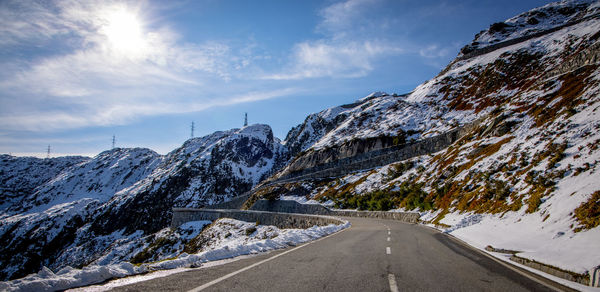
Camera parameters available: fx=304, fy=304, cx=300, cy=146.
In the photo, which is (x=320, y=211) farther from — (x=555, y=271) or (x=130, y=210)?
(x=130, y=210)

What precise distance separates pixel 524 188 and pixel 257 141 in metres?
158

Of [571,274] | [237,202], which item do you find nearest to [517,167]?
[571,274]

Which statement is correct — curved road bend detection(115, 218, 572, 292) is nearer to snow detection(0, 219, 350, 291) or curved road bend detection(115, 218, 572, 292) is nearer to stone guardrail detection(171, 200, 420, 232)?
snow detection(0, 219, 350, 291)

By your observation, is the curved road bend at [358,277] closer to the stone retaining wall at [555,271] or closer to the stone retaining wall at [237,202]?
the stone retaining wall at [555,271]

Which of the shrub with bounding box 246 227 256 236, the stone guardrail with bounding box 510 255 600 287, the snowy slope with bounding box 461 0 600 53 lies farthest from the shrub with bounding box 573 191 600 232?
the snowy slope with bounding box 461 0 600 53

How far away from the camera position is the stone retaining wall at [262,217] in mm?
35062

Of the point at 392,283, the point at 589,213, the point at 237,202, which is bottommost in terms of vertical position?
the point at 237,202

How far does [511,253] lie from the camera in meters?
9.99

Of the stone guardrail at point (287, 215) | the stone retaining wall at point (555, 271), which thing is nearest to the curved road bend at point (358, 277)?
the stone retaining wall at point (555, 271)

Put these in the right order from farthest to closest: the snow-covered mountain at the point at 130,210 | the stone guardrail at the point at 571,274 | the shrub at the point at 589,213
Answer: the snow-covered mountain at the point at 130,210
the shrub at the point at 589,213
the stone guardrail at the point at 571,274

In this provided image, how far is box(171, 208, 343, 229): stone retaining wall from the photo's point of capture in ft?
115

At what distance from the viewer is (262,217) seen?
47.2m

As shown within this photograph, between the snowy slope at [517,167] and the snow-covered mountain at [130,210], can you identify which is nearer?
the snowy slope at [517,167]

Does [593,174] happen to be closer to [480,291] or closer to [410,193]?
[480,291]
